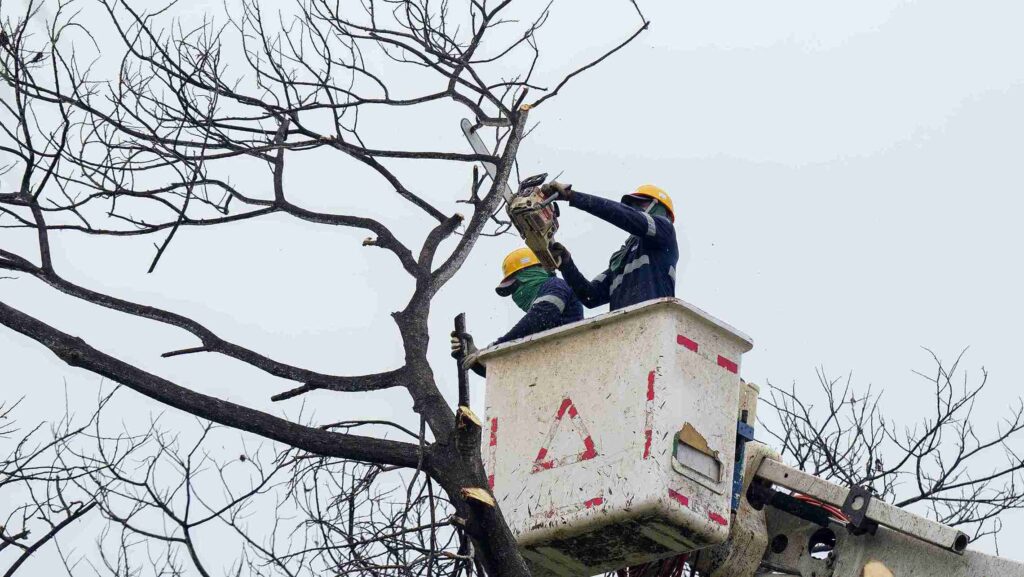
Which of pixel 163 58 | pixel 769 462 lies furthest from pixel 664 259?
pixel 163 58

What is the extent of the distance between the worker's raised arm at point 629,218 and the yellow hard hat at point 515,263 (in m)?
0.91

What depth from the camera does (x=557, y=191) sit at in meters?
5.48

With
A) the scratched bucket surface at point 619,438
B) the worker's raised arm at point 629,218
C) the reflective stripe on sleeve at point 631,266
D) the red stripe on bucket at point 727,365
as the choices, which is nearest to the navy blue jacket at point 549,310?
the reflective stripe on sleeve at point 631,266

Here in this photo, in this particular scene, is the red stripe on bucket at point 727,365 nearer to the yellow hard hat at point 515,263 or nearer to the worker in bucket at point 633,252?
the worker in bucket at point 633,252

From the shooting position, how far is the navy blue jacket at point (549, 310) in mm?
6133

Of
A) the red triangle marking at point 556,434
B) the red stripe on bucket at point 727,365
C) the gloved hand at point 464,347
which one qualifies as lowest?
the red triangle marking at point 556,434

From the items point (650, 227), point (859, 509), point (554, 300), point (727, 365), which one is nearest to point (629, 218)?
point (650, 227)

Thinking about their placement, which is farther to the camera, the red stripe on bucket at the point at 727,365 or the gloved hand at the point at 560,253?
the gloved hand at the point at 560,253

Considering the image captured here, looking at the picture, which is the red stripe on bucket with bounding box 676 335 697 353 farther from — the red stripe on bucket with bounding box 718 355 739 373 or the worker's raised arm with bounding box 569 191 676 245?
the worker's raised arm with bounding box 569 191 676 245

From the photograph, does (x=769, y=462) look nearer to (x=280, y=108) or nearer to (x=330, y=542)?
(x=330, y=542)

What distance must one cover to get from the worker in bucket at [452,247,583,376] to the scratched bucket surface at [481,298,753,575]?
25 cm

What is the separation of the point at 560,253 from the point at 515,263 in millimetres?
756

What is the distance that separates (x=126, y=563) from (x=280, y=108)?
114 inches

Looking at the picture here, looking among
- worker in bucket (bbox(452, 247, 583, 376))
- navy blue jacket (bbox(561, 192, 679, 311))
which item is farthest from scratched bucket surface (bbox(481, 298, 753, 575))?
navy blue jacket (bbox(561, 192, 679, 311))
